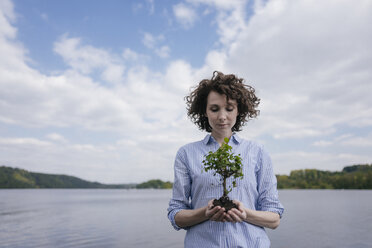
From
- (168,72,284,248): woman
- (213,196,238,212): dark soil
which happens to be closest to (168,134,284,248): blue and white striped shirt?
(168,72,284,248): woman

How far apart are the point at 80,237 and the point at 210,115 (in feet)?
95.0

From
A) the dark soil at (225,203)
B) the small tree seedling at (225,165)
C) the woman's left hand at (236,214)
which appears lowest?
the woman's left hand at (236,214)

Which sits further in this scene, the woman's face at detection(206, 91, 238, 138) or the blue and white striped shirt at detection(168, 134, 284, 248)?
the woman's face at detection(206, 91, 238, 138)

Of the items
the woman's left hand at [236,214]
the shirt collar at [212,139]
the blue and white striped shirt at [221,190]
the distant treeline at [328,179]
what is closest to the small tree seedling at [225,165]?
the blue and white striped shirt at [221,190]

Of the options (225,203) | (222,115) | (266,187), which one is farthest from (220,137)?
(225,203)

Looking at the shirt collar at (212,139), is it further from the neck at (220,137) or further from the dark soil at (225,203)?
the dark soil at (225,203)

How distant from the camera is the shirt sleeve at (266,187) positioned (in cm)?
304

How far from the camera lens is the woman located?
2822mm

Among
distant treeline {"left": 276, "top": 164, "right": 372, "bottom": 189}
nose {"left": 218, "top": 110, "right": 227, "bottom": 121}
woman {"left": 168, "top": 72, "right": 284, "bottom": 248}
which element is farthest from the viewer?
distant treeline {"left": 276, "top": 164, "right": 372, "bottom": 189}

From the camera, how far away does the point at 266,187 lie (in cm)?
310

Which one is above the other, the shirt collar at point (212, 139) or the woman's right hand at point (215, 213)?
the shirt collar at point (212, 139)

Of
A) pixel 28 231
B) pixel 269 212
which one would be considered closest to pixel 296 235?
pixel 28 231

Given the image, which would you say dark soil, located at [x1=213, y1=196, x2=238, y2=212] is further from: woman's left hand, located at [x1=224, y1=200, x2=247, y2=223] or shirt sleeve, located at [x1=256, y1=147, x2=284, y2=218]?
shirt sleeve, located at [x1=256, y1=147, x2=284, y2=218]

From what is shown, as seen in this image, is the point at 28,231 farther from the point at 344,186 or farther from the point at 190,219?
the point at 344,186
